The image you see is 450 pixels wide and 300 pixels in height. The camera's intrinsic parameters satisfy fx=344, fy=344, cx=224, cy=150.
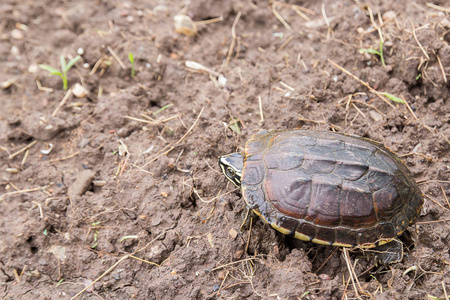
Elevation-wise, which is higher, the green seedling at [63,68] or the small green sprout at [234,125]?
the green seedling at [63,68]

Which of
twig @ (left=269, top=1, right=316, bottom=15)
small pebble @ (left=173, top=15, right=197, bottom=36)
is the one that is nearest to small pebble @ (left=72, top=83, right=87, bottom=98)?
small pebble @ (left=173, top=15, right=197, bottom=36)

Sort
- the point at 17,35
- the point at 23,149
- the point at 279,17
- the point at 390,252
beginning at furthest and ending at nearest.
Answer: the point at 17,35 < the point at 279,17 < the point at 23,149 < the point at 390,252

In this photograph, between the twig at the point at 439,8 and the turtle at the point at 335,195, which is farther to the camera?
the twig at the point at 439,8

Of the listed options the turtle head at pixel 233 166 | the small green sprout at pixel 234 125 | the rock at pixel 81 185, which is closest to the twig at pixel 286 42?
the small green sprout at pixel 234 125

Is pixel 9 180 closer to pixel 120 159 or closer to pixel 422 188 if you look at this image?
pixel 120 159

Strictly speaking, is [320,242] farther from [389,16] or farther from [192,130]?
[389,16]

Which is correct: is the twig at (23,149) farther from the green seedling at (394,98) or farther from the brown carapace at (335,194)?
the green seedling at (394,98)

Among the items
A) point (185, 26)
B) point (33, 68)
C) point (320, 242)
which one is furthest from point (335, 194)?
point (33, 68)

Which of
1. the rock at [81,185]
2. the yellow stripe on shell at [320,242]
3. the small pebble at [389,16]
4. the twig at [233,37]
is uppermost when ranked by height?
the small pebble at [389,16]
